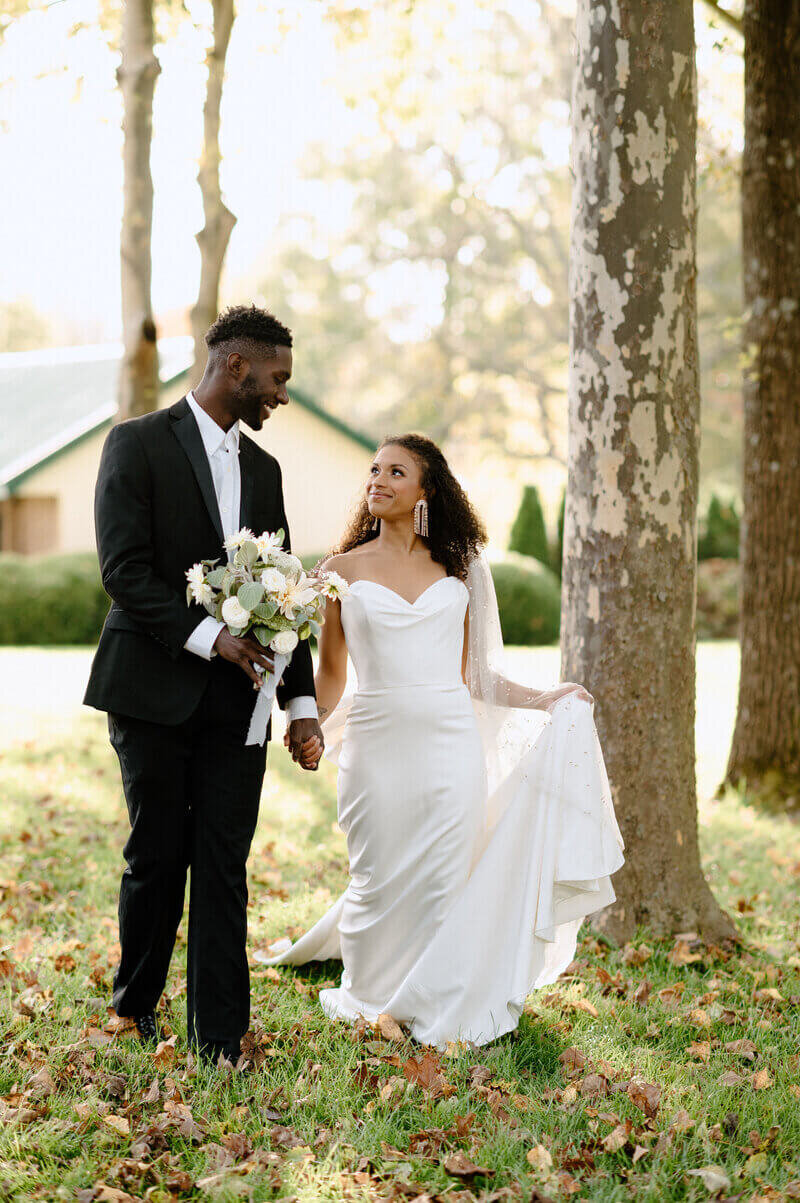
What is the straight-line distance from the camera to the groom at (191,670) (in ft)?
13.3

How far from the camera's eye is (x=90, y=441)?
25234 mm

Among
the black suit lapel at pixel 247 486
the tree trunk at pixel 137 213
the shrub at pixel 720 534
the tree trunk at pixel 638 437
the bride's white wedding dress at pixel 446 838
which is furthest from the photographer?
the shrub at pixel 720 534

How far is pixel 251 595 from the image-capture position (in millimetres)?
3945

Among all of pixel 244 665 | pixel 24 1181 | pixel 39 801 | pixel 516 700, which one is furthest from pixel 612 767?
pixel 39 801

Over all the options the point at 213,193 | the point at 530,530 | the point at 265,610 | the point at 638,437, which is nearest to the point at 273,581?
the point at 265,610

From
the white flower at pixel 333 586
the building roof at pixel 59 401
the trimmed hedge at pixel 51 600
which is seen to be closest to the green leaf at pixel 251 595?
the white flower at pixel 333 586

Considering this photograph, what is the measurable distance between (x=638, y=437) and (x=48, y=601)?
55.5ft

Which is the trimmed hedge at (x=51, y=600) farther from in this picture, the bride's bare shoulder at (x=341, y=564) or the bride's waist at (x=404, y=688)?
the bride's waist at (x=404, y=688)

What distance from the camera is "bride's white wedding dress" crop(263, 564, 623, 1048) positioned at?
15.5ft

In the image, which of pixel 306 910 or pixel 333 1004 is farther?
pixel 306 910

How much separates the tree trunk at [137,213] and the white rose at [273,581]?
578 cm

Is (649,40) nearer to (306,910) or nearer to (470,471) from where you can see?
(306,910)

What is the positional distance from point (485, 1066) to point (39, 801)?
5.82 m

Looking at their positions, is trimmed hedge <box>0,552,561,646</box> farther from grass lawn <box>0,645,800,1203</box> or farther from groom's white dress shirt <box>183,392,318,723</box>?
groom's white dress shirt <box>183,392,318,723</box>
